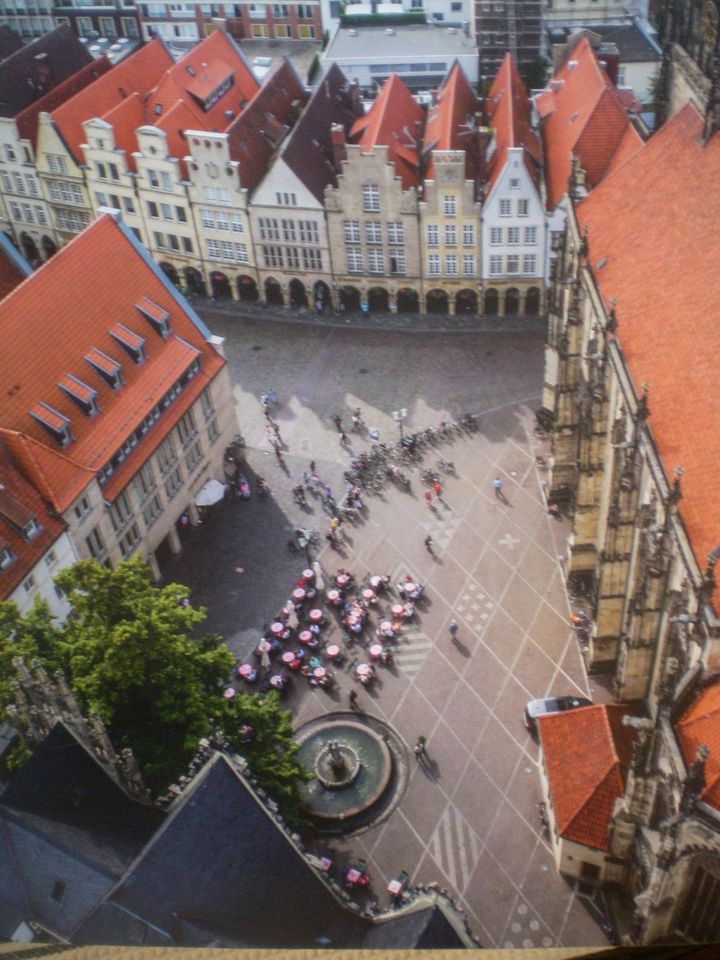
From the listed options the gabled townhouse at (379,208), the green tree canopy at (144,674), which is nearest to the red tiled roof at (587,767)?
the green tree canopy at (144,674)

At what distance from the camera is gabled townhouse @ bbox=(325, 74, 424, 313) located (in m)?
83.4

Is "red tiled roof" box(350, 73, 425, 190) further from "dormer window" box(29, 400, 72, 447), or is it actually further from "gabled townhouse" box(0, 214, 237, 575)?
"dormer window" box(29, 400, 72, 447)

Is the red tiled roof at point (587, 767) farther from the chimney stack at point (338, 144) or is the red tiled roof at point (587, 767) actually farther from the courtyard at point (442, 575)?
the chimney stack at point (338, 144)

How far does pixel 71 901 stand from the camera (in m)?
31.4

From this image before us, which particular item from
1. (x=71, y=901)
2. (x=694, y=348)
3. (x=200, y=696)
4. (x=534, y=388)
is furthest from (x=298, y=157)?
(x=71, y=901)

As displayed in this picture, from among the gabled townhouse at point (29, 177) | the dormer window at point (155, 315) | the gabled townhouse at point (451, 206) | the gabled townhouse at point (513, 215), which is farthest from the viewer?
the gabled townhouse at point (29, 177)

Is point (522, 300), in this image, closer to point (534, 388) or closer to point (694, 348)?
point (534, 388)

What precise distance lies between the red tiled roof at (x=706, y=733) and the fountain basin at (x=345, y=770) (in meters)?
19.2

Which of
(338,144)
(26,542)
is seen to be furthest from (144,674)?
(338,144)

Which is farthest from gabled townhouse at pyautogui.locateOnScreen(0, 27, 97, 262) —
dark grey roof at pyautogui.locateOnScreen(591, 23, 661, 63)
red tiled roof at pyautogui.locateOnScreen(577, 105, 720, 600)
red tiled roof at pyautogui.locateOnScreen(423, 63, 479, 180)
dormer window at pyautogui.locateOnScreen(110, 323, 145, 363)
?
red tiled roof at pyautogui.locateOnScreen(577, 105, 720, 600)

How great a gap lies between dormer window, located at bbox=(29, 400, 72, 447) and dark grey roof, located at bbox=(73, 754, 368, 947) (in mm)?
28978

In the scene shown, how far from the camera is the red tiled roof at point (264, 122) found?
8788 cm

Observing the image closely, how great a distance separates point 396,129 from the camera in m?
88.4

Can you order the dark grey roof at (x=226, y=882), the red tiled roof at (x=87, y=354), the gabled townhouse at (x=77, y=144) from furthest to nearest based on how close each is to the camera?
the gabled townhouse at (x=77, y=144)
the red tiled roof at (x=87, y=354)
the dark grey roof at (x=226, y=882)
